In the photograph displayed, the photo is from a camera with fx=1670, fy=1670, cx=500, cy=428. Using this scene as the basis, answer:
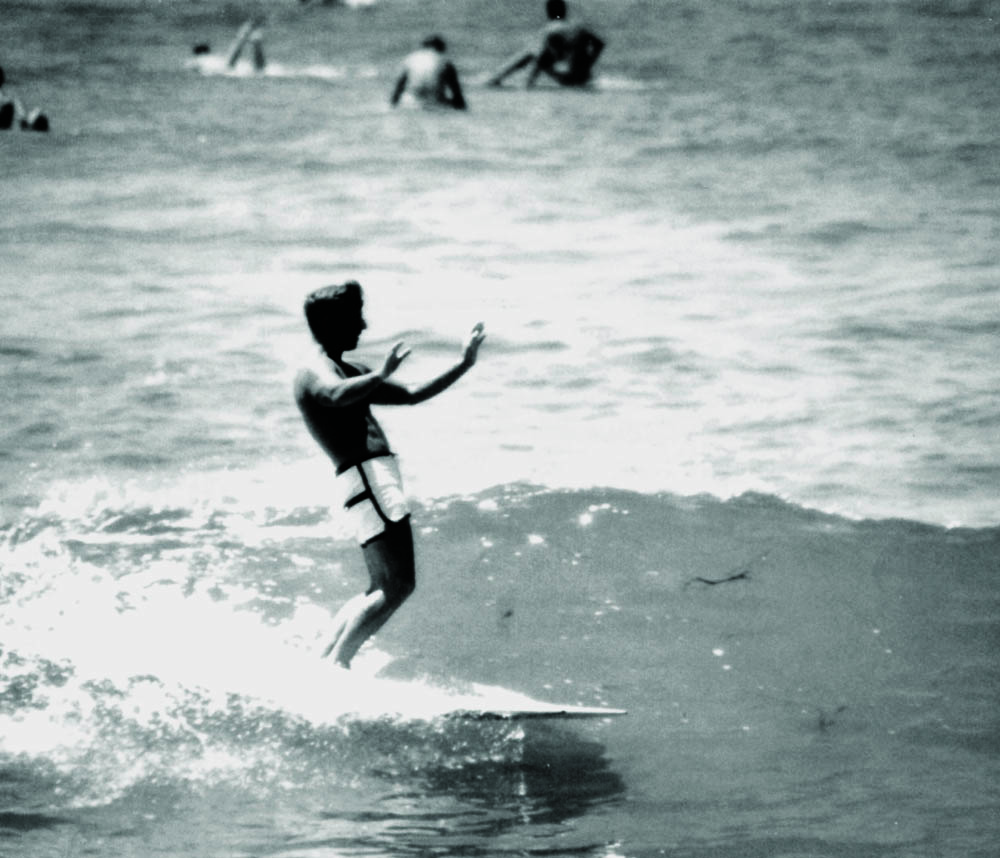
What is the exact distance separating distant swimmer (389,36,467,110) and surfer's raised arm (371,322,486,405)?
14.0m

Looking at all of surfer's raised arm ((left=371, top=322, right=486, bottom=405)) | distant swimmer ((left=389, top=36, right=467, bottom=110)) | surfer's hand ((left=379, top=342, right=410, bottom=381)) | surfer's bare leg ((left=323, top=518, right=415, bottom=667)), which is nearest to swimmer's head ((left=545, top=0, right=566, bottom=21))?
distant swimmer ((left=389, top=36, right=467, bottom=110))

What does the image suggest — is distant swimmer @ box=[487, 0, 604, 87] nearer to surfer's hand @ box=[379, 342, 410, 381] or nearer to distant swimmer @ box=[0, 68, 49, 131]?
distant swimmer @ box=[0, 68, 49, 131]

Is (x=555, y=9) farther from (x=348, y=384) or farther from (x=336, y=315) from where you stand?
(x=348, y=384)

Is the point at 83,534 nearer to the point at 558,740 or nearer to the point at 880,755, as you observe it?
the point at 558,740

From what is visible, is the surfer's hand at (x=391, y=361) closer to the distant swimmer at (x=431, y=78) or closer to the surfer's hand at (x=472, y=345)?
the surfer's hand at (x=472, y=345)

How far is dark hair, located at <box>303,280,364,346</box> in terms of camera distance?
598cm

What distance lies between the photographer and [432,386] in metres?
6.12

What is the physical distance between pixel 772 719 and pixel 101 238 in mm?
9663

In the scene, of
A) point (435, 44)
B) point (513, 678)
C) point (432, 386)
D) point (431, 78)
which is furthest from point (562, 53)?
point (432, 386)

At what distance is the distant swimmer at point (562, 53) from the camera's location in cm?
2141

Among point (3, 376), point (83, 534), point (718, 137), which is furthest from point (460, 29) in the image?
point (83, 534)

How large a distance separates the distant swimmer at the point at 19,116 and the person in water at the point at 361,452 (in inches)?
527

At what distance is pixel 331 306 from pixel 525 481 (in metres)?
3.22

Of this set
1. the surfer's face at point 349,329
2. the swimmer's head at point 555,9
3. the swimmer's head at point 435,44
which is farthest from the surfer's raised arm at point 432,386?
the swimmer's head at point 555,9
